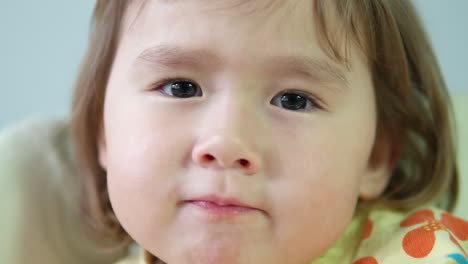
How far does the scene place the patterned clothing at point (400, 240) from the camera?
0.75 metres

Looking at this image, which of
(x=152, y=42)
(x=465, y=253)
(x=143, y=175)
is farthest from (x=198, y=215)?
(x=465, y=253)

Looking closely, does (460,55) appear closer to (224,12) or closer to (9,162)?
(224,12)

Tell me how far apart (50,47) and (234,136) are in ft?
3.07

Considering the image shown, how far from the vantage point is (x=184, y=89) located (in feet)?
2.44

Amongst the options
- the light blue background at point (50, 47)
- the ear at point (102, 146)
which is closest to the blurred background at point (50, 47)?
the light blue background at point (50, 47)

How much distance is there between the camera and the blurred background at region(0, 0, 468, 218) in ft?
4.64

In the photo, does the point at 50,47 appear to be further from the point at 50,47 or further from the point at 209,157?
the point at 209,157

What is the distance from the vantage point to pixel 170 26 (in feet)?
2.33

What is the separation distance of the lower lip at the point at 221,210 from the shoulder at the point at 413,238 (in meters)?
0.24

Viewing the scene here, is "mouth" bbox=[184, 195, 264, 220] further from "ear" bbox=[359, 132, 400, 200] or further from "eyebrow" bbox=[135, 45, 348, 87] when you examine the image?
"ear" bbox=[359, 132, 400, 200]

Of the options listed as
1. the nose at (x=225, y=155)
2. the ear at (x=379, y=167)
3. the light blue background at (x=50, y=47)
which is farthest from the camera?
the light blue background at (x=50, y=47)

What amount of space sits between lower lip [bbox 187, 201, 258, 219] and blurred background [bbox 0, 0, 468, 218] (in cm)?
85

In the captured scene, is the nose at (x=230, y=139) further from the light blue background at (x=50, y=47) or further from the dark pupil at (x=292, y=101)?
the light blue background at (x=50, y=47)

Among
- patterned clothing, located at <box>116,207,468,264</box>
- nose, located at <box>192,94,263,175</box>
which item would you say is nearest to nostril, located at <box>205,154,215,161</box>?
nose, located at <box>192,94,263,175</box>
